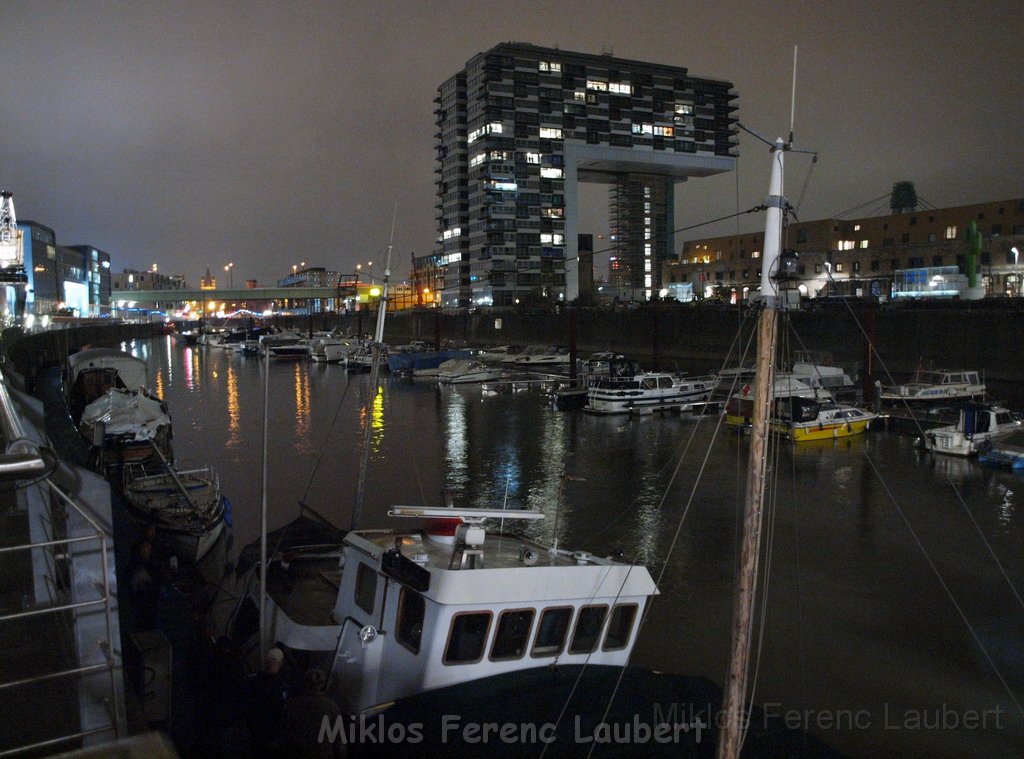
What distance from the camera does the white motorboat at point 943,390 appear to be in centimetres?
3369

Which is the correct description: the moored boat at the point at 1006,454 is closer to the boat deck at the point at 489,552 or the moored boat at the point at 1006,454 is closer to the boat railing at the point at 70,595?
the boat deck at the point at 489,552

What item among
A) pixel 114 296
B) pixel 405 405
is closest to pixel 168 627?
pixel 405 405

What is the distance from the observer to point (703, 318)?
66000mm

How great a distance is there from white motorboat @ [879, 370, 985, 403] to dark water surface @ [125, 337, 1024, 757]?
24.5 feet

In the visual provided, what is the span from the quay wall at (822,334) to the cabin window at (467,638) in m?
18.2

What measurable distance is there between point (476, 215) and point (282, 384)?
81977mm

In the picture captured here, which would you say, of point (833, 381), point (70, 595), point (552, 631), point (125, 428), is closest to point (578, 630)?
point (552, 631)

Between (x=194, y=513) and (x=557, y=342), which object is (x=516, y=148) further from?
(x=194, y=513)

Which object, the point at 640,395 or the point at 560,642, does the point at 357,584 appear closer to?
the point at 560,642

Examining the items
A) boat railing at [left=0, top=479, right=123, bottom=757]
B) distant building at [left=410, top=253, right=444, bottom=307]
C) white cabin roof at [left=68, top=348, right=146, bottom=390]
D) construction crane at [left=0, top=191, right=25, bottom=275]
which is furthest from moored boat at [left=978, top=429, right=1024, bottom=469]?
distant building at [left=410, top=253, right=444, bottom=307]

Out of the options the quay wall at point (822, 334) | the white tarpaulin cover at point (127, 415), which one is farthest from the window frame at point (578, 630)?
the quay wall at point (822, 334)

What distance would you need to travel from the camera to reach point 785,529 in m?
16.5

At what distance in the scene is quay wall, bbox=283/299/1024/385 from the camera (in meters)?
43.6

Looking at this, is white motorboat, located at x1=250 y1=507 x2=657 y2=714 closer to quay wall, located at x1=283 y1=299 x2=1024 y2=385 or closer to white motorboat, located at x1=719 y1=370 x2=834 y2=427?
quay wall, located at x1=283 y1=299 x2=1024 y2=385
